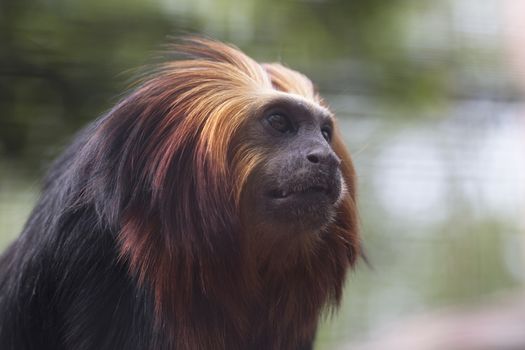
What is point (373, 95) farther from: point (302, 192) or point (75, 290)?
point (75, 290)

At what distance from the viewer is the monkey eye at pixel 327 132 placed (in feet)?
6.49

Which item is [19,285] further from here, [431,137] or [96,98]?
[431,137]

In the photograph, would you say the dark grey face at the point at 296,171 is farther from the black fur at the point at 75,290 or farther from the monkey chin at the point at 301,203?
the black fur at the point at 75,290

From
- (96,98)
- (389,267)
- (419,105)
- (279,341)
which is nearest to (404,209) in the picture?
(389,267)

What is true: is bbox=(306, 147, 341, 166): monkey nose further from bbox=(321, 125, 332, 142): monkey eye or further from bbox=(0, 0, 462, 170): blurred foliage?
bbox=(0, 0, 462, 170): blurred foliage

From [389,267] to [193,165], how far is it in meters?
4.37

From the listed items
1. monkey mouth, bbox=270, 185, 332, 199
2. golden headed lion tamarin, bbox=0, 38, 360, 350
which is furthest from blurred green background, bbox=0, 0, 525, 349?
monkey mouth, bbox=270, 185, 332, 199

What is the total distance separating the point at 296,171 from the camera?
5.92 ft

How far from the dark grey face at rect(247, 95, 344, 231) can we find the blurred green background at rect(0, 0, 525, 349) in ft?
1.30

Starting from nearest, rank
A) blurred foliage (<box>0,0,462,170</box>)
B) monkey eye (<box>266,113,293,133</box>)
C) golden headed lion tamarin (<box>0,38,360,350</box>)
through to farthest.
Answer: golden headed lion tamarin (<box>0,38,360,350</box>), monkey eye (<box>266,113,293,133</box>), blurred foliage (<box>0,0,462,170</box>)

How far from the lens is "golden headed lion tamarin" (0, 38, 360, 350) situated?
1800 mm

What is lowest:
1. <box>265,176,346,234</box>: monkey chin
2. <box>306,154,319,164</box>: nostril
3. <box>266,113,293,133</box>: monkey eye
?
<box>265,176,346,234</box>: monkey chin

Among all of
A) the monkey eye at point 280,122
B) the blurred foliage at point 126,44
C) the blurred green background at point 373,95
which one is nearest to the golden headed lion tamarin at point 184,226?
the monkey eye at point 280,122

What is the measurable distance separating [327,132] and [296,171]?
9.4 inches
